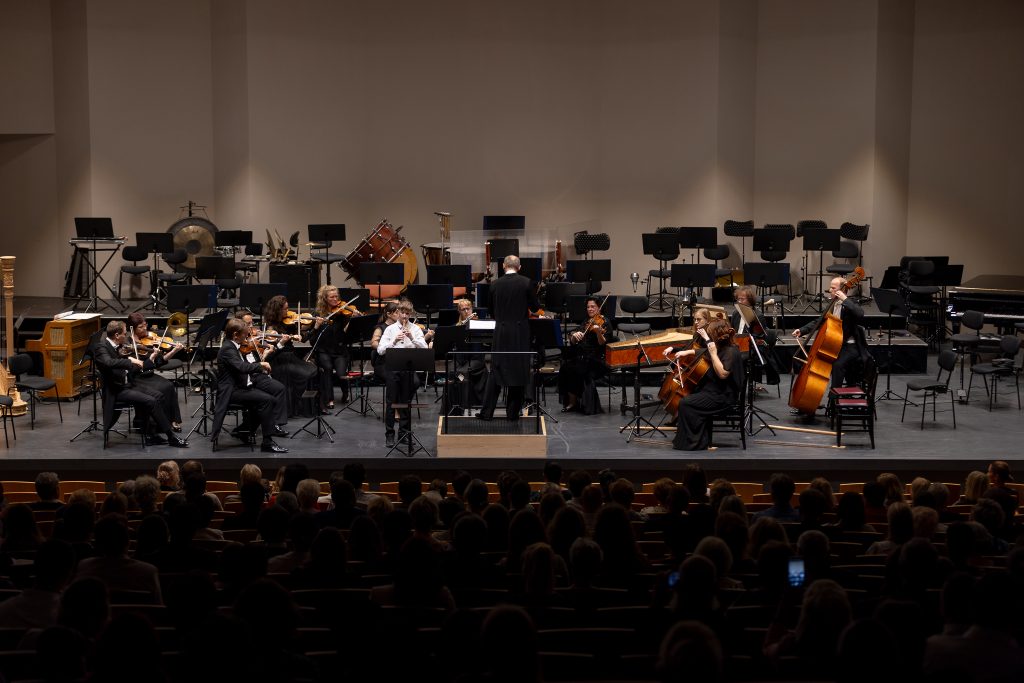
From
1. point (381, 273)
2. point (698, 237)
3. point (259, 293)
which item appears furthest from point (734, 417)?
point (698, 237)

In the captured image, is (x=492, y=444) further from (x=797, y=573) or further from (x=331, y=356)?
(x=797, y=573)

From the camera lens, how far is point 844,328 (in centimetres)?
1188

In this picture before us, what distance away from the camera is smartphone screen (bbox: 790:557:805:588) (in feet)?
16.2

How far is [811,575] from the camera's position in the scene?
16.9 feet

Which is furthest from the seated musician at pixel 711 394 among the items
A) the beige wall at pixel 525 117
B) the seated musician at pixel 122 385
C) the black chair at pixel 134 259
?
the black chair at pixel 134 259

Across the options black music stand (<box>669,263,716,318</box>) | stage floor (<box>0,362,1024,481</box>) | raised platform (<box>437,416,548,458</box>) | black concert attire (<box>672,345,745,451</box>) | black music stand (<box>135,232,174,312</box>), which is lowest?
stage floor (<box>0,362,1024,481</box>)

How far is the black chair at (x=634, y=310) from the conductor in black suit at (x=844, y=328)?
249cm

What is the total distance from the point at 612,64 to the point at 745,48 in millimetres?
2144

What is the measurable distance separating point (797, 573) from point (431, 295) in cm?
813

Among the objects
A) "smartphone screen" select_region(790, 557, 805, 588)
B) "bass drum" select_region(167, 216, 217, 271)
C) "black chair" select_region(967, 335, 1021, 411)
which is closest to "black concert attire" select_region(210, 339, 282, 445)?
"smartphone screen" select_region(790, 557, 805, 588)

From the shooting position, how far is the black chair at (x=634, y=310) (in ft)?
46.1

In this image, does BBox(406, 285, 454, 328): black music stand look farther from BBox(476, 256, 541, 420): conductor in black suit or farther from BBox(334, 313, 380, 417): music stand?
BBox(476, 256, 541, 420): conductor in black suit

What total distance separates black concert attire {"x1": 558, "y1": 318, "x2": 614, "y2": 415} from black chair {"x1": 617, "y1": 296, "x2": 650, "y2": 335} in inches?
57.0

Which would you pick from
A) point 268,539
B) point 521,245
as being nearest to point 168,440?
point 268,539
